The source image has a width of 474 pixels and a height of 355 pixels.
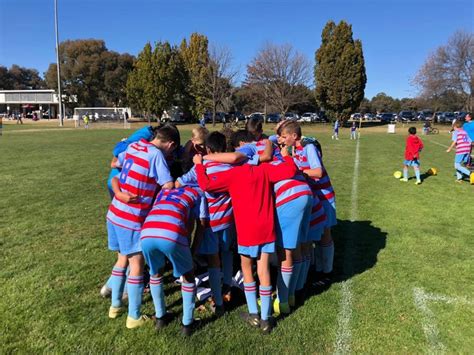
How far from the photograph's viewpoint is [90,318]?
11.4 feet

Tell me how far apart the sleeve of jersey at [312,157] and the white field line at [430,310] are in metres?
1.73

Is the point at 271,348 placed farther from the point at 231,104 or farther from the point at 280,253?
the point at 231,104

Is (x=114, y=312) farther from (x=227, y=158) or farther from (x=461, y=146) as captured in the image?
(x=461, y=146)

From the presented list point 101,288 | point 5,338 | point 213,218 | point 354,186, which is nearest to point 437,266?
point 213,218

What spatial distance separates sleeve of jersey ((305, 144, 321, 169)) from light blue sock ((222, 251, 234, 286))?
1180 mm

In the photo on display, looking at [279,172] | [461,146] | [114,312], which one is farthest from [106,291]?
[461,146]

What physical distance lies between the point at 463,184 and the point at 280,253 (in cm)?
900

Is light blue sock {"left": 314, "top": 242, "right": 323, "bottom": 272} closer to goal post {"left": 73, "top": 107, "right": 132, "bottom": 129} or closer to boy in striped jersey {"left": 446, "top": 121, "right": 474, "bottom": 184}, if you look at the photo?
boy in striped jersey {"left": 446, "top": 121, "right": 474, "bottom": 184}

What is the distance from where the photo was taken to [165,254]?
9.53ft

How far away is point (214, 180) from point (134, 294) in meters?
1.21

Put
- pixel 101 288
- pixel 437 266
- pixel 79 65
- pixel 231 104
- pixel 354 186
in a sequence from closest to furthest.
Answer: pixel 101 288 → pixel 437 266 → pixel 354 186 → pixel 231 104 → pixel 79 65

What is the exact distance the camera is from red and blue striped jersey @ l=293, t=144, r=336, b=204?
3695 mm

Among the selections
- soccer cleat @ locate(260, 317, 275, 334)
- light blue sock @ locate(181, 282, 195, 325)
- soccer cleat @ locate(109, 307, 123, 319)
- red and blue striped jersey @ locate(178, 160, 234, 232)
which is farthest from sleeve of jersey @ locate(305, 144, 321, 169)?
soccer cleat @ locate(109, 307, 123, 319)

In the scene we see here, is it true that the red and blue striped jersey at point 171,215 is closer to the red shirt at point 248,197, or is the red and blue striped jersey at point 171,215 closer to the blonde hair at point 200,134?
the red shirt at point 248,197
